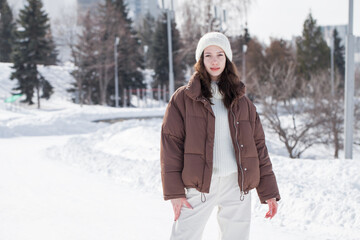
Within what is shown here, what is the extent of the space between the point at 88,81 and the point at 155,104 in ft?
22.7

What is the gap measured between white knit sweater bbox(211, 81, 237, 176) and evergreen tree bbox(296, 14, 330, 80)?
41.2 metres

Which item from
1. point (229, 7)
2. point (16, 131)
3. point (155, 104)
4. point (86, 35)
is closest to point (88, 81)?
point (86, 35)

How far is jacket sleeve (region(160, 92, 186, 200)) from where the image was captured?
2182mm

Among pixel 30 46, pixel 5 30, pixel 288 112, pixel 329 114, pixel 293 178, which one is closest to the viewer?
pixel 293 178

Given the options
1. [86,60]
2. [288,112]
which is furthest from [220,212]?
[86,60]

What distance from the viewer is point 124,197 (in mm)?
5805

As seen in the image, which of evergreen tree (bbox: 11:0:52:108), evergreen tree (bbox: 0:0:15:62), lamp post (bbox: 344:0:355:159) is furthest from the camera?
evergreen tree (bbox: 0:0:15:62)

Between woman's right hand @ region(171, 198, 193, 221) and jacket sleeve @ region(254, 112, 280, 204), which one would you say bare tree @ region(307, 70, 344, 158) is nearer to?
jacket sleeve @ region(254, 112, 280, 204)

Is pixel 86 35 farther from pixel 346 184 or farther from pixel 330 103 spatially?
pixel 346 184

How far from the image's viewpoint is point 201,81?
91.5 inches

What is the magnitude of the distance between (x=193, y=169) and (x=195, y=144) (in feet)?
0.45

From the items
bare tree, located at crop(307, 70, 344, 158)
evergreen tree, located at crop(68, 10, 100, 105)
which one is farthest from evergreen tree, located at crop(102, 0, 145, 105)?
bare tree, located at crop(307, 70, 344, 158)

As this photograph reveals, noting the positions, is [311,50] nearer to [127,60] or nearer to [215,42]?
[127,60]

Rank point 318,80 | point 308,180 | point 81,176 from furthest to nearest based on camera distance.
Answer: point 318,80 → point 81,176 → point 308,180
